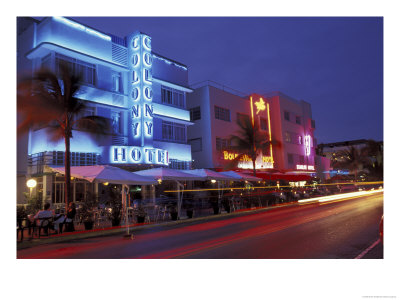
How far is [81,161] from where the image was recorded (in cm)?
2166

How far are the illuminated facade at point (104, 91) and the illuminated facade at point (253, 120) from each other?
6286mm

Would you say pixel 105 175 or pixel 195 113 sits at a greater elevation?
pixel 195 113

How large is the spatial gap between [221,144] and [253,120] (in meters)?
4.75

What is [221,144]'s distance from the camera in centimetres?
3438

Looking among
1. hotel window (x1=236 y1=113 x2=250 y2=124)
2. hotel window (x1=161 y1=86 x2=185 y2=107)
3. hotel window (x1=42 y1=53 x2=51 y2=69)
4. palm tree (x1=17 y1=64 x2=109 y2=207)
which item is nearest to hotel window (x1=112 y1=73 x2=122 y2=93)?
hotel window (x1=161 y1=86 x2=185 y2=107)

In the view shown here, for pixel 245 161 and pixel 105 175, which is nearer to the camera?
pixel 105 175

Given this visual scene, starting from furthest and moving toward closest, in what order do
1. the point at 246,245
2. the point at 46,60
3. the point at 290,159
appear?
the point at 290,159
the point at 46,60
the point at 246,245

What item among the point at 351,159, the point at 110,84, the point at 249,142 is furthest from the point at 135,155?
the point at 351,159

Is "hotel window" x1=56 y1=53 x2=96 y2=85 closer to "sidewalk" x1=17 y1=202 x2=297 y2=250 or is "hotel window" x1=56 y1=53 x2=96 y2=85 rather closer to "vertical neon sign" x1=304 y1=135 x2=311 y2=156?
"sidewalk" x1=17 y1=202 x2=297 y2=250

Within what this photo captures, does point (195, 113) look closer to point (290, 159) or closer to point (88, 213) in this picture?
point (290, 159)

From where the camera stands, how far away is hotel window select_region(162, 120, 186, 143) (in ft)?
93.3
